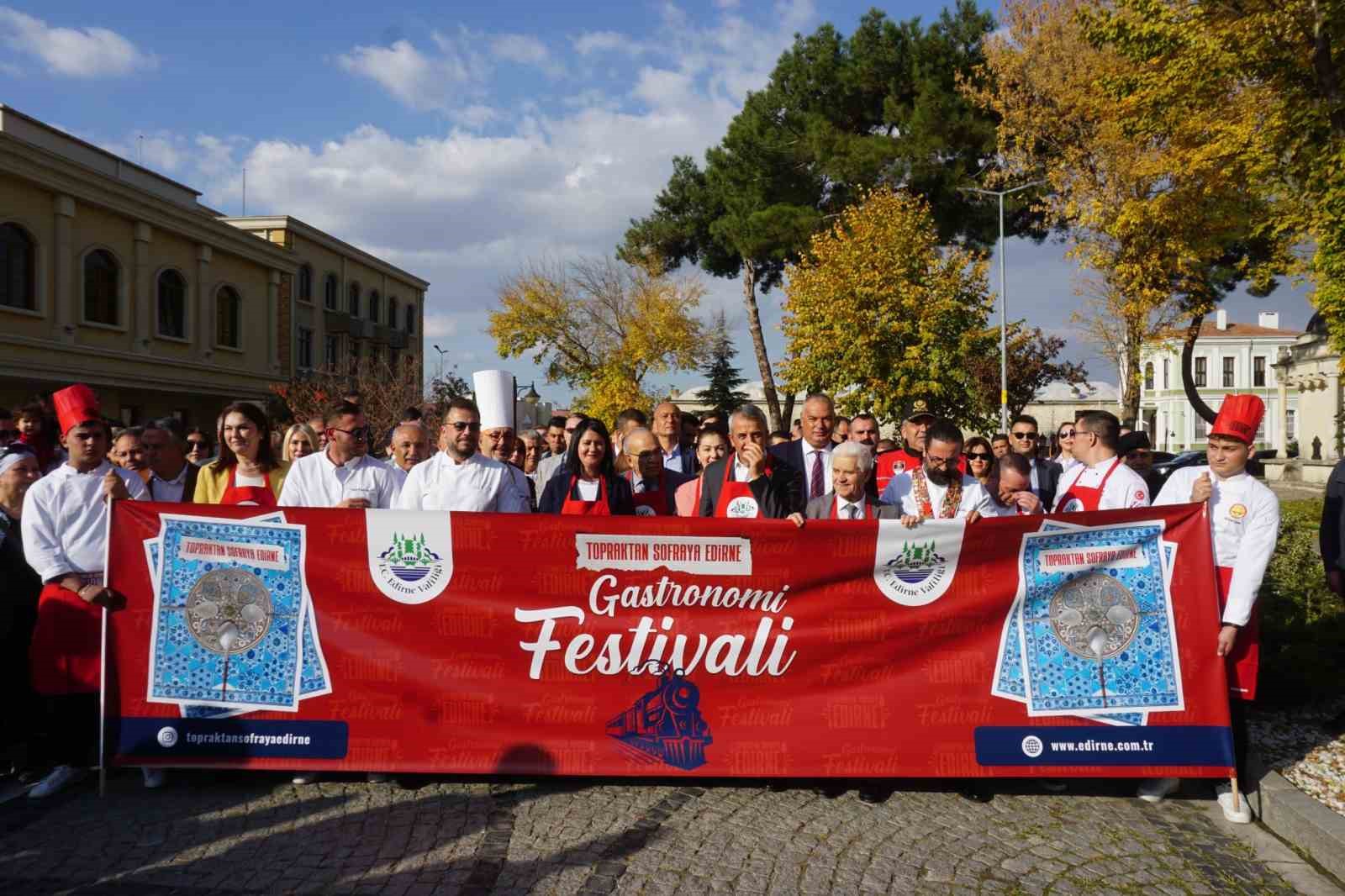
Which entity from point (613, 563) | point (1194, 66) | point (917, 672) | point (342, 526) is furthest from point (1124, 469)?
point (1194, 66)

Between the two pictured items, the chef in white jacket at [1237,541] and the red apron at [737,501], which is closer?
the chef in white jacket at [1237,541]

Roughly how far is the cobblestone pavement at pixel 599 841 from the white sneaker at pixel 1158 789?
6 cm

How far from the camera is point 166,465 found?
571cm

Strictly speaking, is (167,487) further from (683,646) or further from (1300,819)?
(1300,819)

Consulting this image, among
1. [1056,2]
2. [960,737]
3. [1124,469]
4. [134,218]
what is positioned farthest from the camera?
[134,218]

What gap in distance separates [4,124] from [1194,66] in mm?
28020

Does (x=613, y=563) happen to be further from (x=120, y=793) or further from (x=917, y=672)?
(x=120, y=793)

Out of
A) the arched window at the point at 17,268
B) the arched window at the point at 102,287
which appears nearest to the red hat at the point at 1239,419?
the arched window at the point at 17,268

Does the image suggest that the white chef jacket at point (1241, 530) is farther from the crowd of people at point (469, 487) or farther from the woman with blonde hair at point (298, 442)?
the woman with blonde hair at point (298, 442)

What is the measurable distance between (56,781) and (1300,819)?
5.61 metres

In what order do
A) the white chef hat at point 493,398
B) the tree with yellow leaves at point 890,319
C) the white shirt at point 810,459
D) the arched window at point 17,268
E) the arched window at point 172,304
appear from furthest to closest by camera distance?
the arched window at point 172,304
the arched window at point 17,268
the tree with yellow leaves at point 890,319
the white shirt at point 810,459
the white chef hat at point 493,398

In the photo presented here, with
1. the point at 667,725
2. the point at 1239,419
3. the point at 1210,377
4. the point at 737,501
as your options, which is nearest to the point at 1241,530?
the point at 1239,419

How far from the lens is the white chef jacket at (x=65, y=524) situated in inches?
180

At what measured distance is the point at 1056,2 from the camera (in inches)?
878
